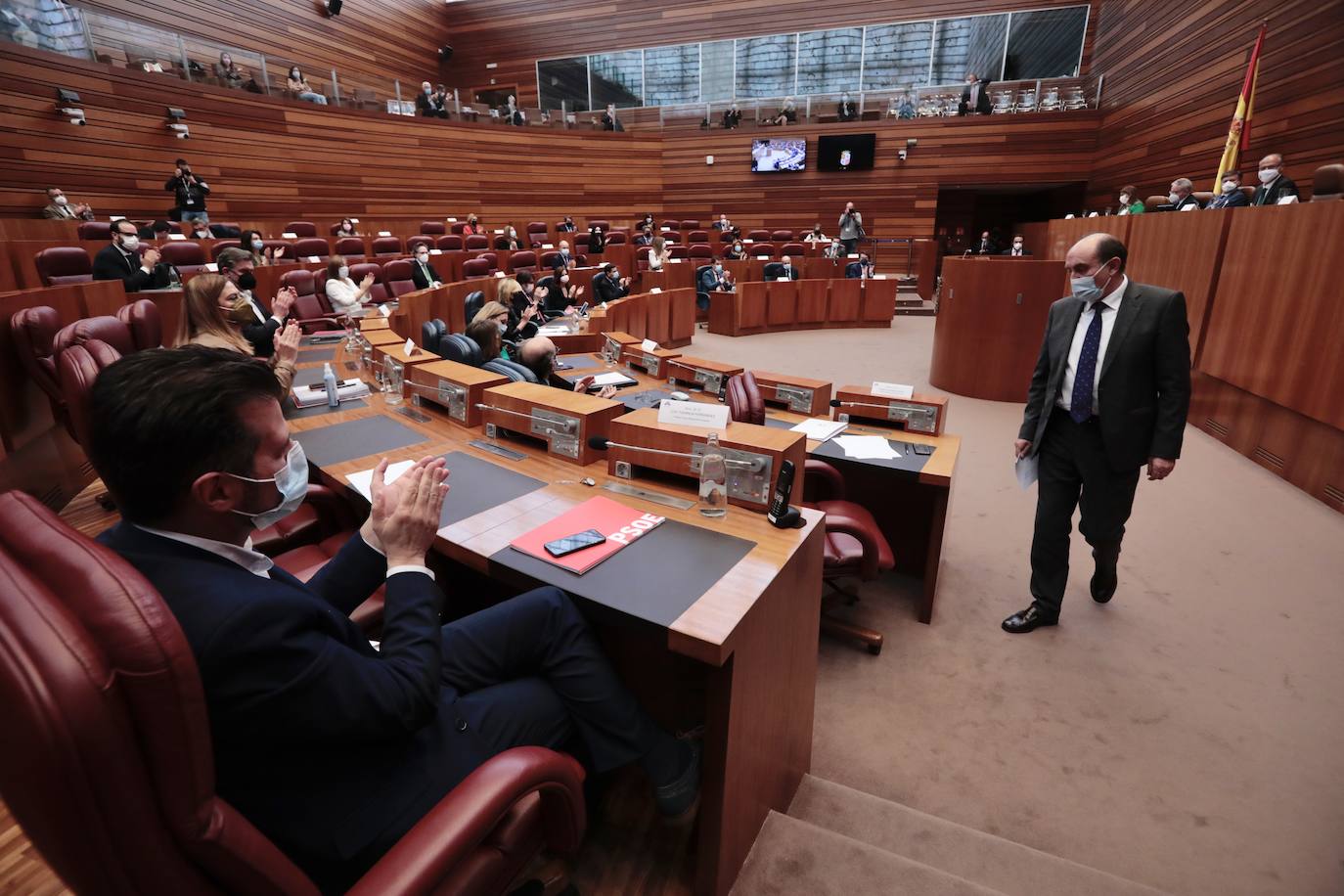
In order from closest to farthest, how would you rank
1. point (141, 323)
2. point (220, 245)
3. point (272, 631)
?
point (272, 631), point (141, 323), point (220, 245)

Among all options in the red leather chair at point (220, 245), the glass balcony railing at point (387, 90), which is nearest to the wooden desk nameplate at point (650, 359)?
the red leather chair at point (220, 245)

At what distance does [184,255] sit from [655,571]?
7106mm

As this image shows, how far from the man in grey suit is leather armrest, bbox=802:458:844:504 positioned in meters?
0.75

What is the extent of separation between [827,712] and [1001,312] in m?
4.79

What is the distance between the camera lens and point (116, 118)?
830 centimetres

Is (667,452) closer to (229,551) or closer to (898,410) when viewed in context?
(229,551)

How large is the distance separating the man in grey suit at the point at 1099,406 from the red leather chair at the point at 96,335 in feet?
11.9

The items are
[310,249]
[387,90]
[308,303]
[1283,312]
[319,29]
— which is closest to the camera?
[1283,312]

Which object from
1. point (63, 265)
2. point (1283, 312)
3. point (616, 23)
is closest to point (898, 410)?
point (1283, 312)

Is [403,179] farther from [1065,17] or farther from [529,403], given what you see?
[1065,17]

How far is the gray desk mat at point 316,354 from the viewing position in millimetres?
3962

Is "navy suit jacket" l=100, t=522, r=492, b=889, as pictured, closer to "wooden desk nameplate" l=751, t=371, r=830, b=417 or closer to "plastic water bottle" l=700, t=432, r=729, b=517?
"plastic water bottle" l=700, t=432, r=729, b=517

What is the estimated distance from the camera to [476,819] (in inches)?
36.4

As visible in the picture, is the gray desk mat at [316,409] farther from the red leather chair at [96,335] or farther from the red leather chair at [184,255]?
the red leather chair at [184,255]
